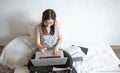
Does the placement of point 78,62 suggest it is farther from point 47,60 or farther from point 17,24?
point 17,24

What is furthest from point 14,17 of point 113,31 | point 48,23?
point 113,31

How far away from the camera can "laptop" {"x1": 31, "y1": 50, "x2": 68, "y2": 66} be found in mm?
1476

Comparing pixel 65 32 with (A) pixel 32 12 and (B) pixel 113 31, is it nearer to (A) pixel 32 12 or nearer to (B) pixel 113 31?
(A) pixel 32 12

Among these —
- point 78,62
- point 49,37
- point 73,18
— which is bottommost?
point 78,62

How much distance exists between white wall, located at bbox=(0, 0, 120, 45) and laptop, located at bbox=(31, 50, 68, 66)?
0.59 meters

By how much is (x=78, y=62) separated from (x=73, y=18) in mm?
535

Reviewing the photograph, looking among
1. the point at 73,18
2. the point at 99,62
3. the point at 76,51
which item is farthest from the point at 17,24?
the point at 99,62

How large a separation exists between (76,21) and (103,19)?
31 cm

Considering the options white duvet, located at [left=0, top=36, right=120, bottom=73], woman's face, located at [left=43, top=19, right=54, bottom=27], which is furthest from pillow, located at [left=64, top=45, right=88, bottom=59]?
woman's face, located at [left=43, top=19, right=54, bottom=27]

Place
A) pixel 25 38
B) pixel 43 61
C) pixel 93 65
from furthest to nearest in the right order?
pixel 25 38, pixel 93 65, pixel 43 61

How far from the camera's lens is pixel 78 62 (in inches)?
67.2

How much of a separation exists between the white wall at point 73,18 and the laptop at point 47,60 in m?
0.59

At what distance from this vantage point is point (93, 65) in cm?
168

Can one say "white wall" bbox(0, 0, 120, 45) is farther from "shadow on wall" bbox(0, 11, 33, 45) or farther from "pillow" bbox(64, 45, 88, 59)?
"pillow" bbox(64, 45, 88, 59)
